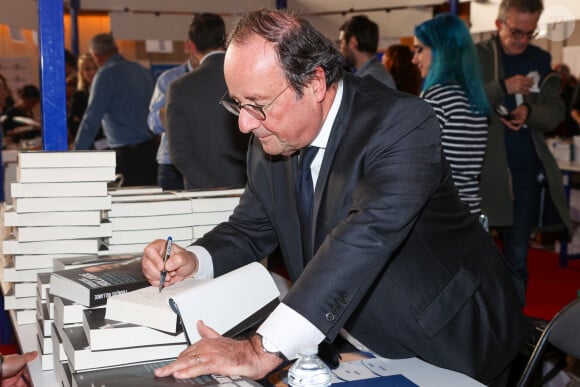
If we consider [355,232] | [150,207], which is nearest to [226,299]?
[355,232]

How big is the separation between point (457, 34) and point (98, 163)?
5.25 ft

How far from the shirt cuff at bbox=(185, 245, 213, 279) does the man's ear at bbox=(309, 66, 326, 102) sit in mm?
544

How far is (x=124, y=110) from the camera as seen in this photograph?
4852 mm

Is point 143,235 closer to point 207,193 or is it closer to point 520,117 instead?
point 207,193

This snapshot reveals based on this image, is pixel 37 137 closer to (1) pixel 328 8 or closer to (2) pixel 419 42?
(1) pixel 328 8

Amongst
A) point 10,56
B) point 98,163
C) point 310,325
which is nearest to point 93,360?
point 310,325

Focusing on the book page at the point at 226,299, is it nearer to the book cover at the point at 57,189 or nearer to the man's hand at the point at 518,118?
the book cover at the point at 57,189

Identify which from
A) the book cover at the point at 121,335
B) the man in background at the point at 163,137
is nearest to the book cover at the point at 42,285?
the book cover at the point at 121,335

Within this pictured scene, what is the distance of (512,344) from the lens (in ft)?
5.26

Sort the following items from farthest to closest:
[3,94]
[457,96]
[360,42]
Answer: [3,94], [360,42], [457,96]

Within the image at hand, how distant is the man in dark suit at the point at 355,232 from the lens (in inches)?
50.7

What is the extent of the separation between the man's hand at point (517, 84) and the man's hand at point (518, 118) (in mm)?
80

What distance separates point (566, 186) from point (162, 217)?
440cm

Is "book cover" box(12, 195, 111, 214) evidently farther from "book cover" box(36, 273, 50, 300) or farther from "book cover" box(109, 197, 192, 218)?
"book cover" box(36, 273, 50, 300)
